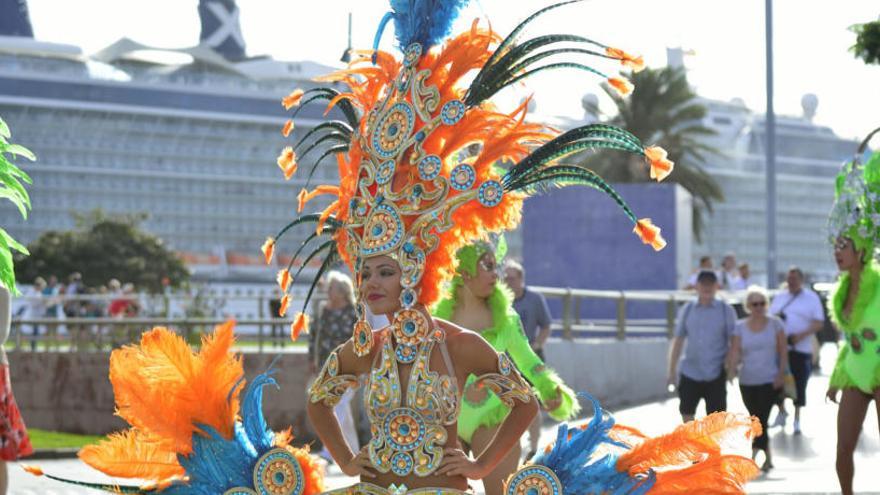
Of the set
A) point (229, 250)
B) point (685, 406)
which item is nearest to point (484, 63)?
point (685, 406)

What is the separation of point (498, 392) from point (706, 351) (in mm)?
7198

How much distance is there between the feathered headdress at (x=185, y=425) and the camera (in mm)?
5508

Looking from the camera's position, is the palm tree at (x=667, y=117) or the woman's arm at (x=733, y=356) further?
the palm tree at (x=667, y=117)

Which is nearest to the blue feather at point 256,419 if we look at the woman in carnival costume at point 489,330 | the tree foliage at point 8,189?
the tree foliage at point 8,189

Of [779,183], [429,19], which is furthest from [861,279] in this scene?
[779,183]

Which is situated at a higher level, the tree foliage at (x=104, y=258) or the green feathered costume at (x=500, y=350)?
the green feathered costume at (x=500, y=350)

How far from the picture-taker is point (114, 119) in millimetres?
103812

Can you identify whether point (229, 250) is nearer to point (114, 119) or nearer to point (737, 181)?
point (114, 119)

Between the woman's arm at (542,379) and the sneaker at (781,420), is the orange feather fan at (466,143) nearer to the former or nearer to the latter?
the woman's arm at (542,379)

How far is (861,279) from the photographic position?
375 inches

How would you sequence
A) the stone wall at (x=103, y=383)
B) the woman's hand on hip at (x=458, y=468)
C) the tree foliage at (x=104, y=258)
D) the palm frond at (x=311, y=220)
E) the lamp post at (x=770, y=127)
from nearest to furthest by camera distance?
the woman's hand on hip at (x=458, y=468) → the palm frond at (x=311, y=220) → the stone wall at (x=103, y=383) → the lamp post at (x=770, y=127) → the tree foliage at (x=104, y=258)

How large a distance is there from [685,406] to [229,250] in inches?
3608

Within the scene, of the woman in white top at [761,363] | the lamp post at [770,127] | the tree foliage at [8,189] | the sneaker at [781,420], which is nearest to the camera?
the tree foliage at [8,189]

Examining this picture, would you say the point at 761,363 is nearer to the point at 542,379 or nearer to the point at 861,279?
the point at 861,279
